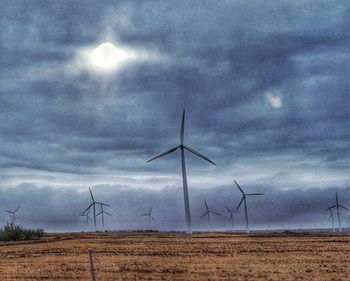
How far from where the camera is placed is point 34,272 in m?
34.2

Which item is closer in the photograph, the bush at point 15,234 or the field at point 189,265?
the field at point 189,265

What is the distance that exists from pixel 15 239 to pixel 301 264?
66421mm

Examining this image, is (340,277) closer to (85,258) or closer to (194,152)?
(85,258)

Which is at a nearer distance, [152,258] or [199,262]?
[199,262]

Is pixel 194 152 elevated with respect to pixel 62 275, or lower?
elevated

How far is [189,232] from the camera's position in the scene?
3440 inches

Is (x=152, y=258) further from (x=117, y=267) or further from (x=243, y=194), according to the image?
(x=243, y=194)

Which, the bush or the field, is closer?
the field

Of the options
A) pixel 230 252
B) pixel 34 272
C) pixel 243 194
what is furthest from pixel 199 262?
pixel 243 194

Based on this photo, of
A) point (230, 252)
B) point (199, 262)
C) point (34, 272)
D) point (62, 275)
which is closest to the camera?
point (62, 275)

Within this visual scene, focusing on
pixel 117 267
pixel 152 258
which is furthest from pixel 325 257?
pixel 117 267

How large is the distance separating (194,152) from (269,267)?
50275mm

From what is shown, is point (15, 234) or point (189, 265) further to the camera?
point (15, 234)

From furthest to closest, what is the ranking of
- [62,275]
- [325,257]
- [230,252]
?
[230,252]
[325,257]
[62,275]
